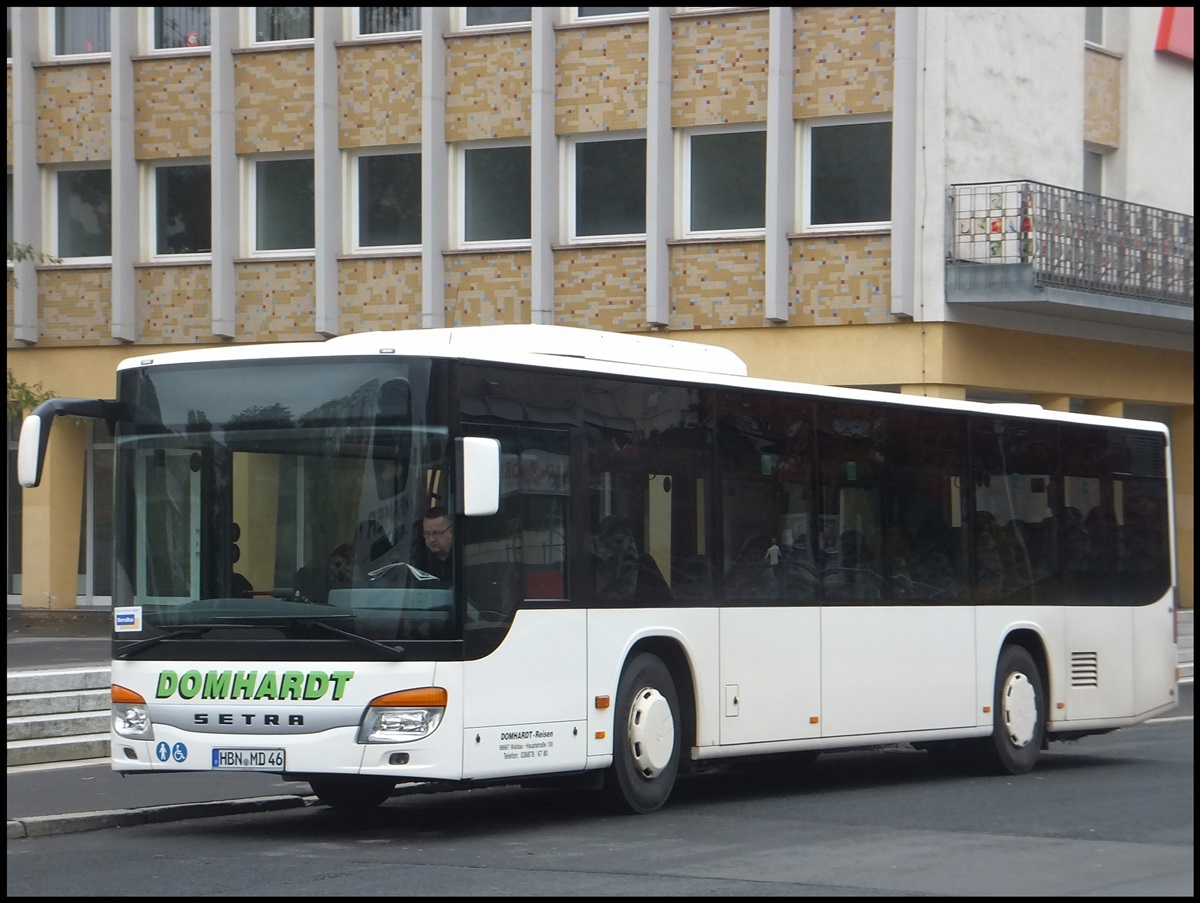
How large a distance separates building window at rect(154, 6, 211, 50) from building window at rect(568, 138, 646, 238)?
6457 mm

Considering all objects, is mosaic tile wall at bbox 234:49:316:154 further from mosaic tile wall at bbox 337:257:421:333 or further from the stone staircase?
the stone staircase

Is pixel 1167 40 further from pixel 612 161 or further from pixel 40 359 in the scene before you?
pixel 40 359

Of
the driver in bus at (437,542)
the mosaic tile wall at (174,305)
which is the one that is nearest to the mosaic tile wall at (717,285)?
the mosaic tile wall at (174,305)

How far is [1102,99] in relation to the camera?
32.2 metres

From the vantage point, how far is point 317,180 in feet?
101

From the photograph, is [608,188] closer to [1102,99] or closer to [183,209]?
[183,209]

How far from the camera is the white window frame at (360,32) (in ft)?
99.9

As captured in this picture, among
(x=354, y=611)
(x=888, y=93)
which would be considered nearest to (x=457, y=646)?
(x=354, y=611)

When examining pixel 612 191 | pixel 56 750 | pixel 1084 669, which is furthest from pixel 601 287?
pixel 56 750

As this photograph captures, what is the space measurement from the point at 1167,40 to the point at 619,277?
10609mm

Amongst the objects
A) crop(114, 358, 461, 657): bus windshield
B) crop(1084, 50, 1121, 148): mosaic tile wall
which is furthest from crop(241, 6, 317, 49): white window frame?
crop(114, 358, 461, 657): bus windshield

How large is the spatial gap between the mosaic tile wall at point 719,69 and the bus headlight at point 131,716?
A: 1850cm

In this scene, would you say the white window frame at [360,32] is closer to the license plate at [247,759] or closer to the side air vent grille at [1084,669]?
the side air vent grille at [1084,669]

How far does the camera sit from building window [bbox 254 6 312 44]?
103 ft
